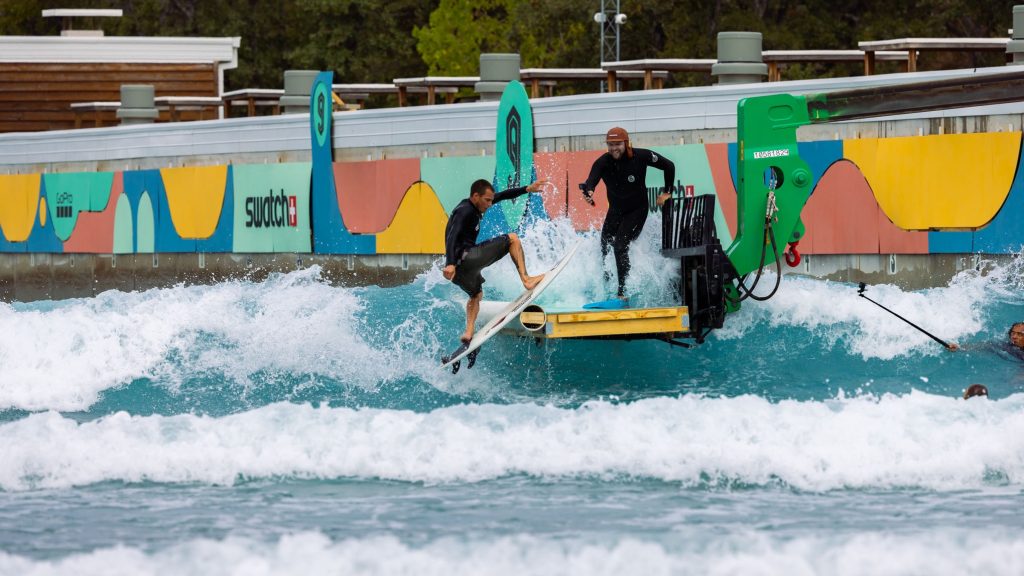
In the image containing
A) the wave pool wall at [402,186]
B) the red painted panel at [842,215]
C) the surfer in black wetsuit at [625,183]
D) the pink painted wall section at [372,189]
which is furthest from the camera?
the pink painted wall section at [372,189]

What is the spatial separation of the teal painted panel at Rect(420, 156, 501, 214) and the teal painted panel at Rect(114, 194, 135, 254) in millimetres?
7130

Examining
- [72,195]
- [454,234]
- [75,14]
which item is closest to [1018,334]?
[454,234]

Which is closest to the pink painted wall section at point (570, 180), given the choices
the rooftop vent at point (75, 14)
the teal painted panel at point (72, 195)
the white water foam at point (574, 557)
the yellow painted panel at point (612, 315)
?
the yellow painted panel at point (612, 315)

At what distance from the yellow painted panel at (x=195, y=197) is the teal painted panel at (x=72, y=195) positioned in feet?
5.84

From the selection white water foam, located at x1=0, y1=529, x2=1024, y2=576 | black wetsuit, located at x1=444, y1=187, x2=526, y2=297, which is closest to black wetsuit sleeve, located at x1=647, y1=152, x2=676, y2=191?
black wetsuit, located at x1=444, y1=187, x2=526, y2=297

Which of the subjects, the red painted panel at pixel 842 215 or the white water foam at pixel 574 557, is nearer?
the white water foam at pixel 574 557

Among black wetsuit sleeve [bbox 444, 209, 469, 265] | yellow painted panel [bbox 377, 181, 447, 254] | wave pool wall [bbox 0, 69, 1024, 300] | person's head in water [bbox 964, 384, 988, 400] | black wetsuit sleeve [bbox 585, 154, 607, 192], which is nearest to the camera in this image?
person's head in water [bbox 964, 384, 988, 400]

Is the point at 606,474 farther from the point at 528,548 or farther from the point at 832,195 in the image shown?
the point at 832,195

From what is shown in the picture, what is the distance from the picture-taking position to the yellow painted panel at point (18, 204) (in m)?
27.5

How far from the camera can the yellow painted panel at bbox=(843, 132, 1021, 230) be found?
49.1ft

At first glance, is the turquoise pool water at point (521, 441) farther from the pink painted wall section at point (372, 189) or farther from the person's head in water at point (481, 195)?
the pink painted wall section at point (372, 189)

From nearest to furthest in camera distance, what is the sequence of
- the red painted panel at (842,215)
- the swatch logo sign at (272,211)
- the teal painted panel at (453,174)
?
the red painted panel at (842,215) < the teal painted panel at (453,174) < the swatch logo sign at (272,211)

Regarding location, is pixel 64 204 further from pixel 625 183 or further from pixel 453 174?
pixel 625 183

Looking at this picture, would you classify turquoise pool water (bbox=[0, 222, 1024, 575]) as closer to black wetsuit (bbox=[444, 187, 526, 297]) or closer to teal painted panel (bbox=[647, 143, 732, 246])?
black wetsuit (bbox=[444, 187, 526, 297])
